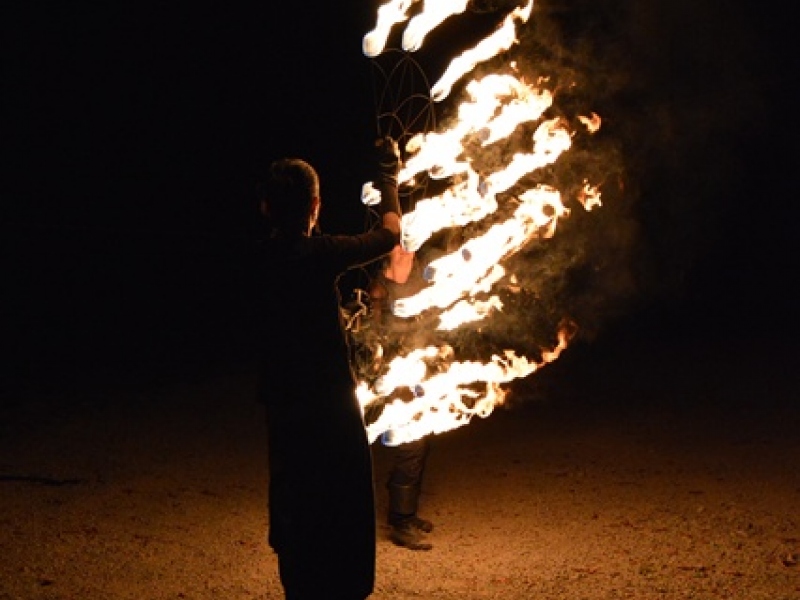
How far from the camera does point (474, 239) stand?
18.7 feet

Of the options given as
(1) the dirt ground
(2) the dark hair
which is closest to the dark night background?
(1) the dirt ground

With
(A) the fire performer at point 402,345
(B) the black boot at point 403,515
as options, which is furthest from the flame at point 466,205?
(B) the black boot at point 403,515

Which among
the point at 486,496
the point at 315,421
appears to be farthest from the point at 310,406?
the point at 486,496

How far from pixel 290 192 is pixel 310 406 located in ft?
2.88

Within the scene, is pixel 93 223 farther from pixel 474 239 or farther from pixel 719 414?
pixel 474 239

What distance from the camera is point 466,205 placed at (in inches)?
223

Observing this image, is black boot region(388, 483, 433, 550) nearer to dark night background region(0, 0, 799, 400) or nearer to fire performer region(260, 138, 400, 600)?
fire performer region(260, 138, 400, 600)

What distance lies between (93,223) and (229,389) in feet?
20.8

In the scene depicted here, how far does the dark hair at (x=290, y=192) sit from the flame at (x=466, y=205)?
1260mm

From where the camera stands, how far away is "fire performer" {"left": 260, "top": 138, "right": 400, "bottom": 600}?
3.91 metres

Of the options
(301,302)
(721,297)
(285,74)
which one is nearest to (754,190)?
(721,297)

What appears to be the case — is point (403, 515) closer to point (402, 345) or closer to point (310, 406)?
point (402, 345)

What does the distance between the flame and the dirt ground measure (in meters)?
1.03

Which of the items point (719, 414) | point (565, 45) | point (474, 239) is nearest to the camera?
point (474, 239)
